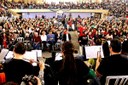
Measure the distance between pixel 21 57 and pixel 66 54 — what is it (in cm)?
73

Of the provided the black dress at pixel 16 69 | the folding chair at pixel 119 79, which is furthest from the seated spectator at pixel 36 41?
the folding chair at pixel 119 79

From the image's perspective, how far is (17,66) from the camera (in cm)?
496

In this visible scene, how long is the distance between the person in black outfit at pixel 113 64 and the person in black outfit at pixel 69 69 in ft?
0.90

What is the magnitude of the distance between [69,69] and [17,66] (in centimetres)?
83

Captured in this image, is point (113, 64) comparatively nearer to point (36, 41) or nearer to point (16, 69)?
point (16, 69)

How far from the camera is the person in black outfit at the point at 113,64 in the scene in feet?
16.3

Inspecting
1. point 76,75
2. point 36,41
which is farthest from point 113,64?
point 36,41

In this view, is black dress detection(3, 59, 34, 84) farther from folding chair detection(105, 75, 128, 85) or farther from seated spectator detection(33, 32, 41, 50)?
seated spectator detection(33, 32, 41, 50)

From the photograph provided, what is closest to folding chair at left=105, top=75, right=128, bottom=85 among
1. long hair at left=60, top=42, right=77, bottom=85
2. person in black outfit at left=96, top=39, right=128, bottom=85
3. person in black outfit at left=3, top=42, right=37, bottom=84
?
person in black outfit at left=96, top=39, right=128, bottom=85

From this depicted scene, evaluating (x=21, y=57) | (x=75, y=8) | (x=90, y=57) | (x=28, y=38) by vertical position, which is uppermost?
(x=21, y=57)

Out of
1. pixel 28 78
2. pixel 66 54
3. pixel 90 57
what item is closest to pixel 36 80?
pixel 28 78

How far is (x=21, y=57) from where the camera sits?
4969mm

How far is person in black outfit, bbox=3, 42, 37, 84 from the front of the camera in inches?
195

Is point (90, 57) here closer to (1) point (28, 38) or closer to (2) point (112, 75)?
(2) point (112, 75)
